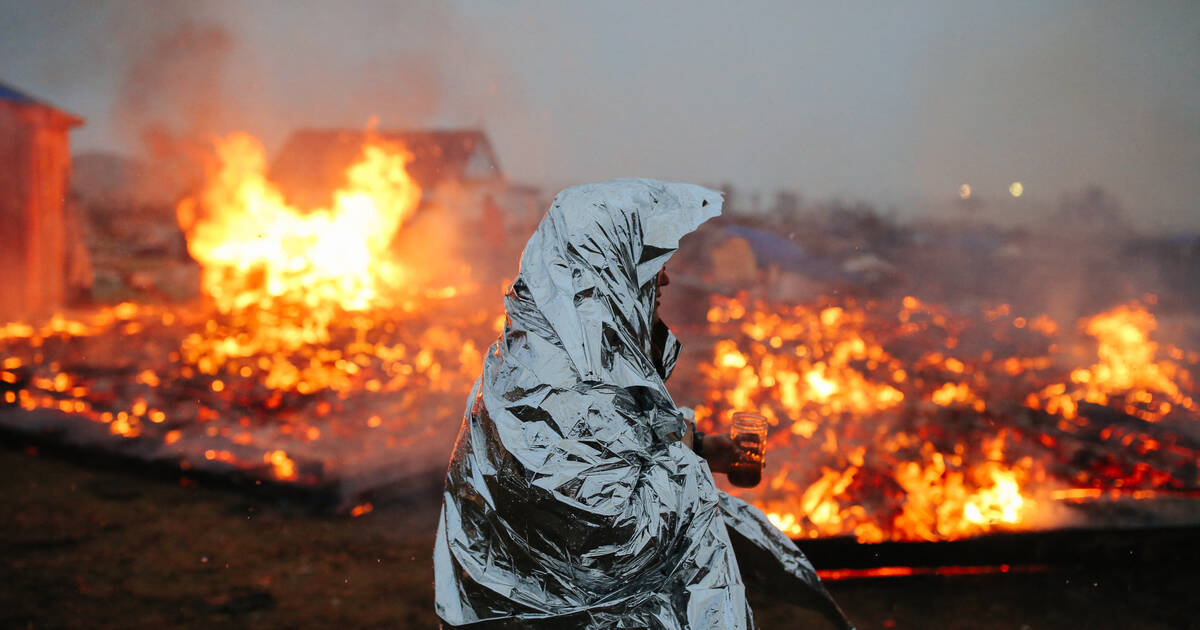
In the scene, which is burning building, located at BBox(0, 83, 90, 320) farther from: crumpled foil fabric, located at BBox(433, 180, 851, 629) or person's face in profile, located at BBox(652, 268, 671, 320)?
person's face in profile, located at BBox(652, 268, 671, 320)

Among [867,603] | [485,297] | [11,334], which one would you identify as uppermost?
[867,603]

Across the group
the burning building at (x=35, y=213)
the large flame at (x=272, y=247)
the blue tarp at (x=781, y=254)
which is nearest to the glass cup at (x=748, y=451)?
the large flame at (x=272, y=247)

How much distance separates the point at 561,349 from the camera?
63.7 inches

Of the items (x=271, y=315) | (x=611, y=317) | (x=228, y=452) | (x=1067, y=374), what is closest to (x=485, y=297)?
(x=271, y=315)

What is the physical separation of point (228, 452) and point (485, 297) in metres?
8.07

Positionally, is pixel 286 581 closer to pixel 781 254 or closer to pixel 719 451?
pixel 719 451

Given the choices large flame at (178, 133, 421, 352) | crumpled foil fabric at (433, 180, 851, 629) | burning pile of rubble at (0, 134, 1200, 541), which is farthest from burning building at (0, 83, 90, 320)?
crumpled foil fabric at (433, 180, 851, 629)

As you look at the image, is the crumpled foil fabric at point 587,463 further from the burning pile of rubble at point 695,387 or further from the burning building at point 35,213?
the burning building at point 35,213

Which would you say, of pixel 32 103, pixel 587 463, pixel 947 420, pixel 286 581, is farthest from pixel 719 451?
pixel 32 103

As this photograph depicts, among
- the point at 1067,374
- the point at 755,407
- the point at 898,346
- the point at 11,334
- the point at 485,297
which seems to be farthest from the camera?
the point at 485,297

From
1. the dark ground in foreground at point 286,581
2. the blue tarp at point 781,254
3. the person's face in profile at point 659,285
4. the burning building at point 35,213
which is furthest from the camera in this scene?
the blue tarp at point 781,254

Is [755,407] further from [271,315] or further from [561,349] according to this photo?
[271,315]

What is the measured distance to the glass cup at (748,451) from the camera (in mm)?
2287

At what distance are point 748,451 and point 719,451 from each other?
0.34 ft
